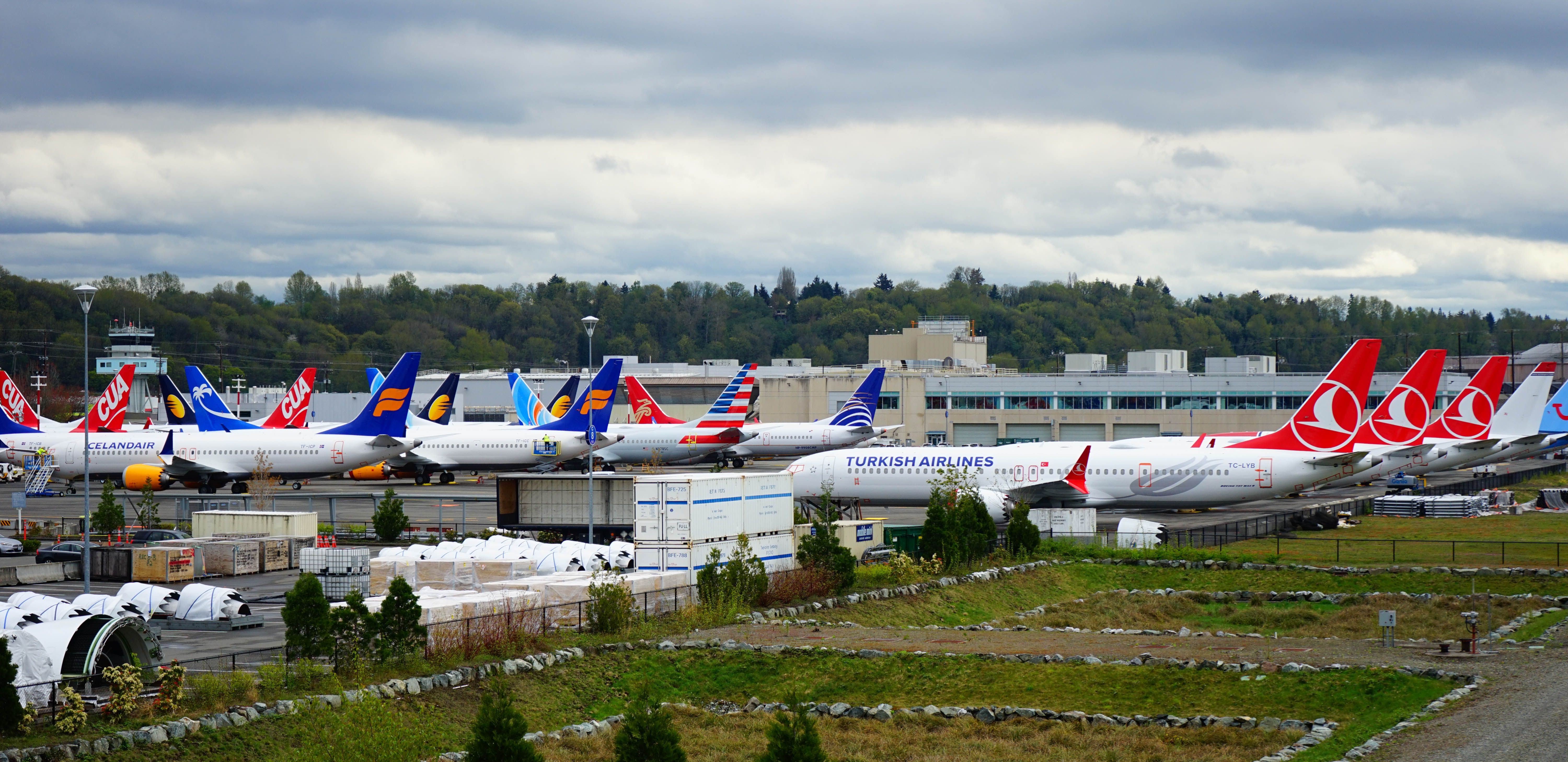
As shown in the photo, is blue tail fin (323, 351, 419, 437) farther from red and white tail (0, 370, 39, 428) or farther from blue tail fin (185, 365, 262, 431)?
red and white tail (0, 370, 39, 428)

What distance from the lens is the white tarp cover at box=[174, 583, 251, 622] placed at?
33469 mm

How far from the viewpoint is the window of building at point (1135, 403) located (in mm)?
116688

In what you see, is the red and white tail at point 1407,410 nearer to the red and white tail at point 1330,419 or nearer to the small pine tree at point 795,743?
the red and white tail at point 1330,419

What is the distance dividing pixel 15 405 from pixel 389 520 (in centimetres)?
5702

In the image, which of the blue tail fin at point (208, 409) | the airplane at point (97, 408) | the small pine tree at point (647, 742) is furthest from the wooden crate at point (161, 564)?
the airplane at point (97, 408)

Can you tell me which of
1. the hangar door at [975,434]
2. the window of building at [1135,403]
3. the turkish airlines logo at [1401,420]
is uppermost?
the window of building at [1135,403]

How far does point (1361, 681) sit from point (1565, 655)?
19.7 ft

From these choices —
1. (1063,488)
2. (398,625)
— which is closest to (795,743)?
(398,625)

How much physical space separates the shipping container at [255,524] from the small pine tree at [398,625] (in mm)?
23054

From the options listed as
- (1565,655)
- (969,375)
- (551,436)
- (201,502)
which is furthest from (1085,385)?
(1565,655)

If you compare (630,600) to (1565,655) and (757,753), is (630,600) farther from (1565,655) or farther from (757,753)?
(1565,655)

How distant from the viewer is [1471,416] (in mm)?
77750

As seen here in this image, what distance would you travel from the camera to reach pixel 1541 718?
2295 cm

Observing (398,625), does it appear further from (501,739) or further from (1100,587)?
(1100,587)
